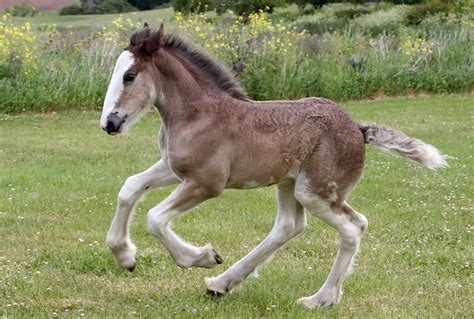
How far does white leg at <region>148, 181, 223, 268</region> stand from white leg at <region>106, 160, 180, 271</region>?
10.3 inches

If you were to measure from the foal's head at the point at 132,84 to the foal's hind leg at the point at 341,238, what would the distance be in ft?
4.00

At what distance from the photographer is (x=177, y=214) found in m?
5.13

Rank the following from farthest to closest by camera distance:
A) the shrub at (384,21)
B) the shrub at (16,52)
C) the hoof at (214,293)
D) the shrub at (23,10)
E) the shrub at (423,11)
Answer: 1. the shrub at (423,11)
2. the shrub at (23,10)
3. the shrub at (384,21)
4. the shrub at (16,52)
5. the hoof at (214,293)

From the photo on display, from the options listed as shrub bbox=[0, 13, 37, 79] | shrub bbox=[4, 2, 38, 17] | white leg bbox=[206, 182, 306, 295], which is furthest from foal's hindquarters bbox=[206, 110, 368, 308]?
shrub bbox=[4, 2, 38, 17]

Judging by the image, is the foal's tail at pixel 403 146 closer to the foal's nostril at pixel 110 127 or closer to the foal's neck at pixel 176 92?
the foal's neck at pixel 176 92

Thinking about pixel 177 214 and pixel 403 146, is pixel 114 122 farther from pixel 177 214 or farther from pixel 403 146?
pixel 403 146

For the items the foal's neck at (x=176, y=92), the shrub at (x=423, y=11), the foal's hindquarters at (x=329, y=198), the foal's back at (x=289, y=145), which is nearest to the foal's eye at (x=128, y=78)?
the foal's neck at (x=176, y=92)

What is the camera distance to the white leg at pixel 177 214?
508cm

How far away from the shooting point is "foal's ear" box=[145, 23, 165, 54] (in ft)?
17.0

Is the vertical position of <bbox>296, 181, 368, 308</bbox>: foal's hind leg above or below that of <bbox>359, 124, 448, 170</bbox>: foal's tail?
below

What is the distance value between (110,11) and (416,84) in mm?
34928

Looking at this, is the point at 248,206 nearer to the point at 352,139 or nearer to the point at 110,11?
the point at 352,139

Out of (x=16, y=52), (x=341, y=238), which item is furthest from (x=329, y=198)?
(x=16, y=52)

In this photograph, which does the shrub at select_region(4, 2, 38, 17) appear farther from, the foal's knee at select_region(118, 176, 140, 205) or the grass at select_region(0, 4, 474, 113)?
the foal's knee at select_region(118, 176, 140, 205)
